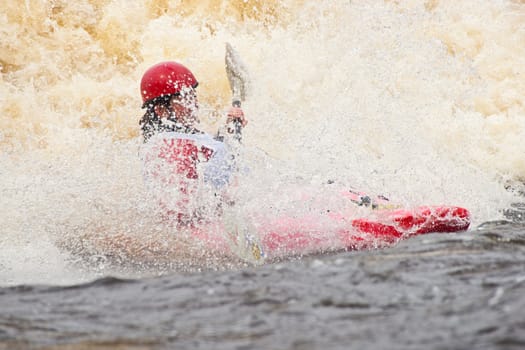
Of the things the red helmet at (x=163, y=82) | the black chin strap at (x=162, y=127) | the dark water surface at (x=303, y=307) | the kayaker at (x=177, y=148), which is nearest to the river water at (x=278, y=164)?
the dark water surface at (x=303, y=307)

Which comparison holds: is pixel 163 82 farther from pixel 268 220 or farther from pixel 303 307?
pixel 303 307

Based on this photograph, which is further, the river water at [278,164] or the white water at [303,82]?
the white water at [303,82]

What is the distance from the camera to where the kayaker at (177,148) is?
4160mm

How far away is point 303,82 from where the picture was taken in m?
7.66

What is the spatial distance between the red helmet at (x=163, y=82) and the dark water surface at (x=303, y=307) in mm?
1498

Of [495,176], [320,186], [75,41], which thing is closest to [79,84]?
[75,41]

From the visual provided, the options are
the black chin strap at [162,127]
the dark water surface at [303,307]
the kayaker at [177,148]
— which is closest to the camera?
the dark water surface at [303,307]

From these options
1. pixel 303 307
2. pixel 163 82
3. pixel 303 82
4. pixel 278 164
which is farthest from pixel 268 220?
pixel 303 82

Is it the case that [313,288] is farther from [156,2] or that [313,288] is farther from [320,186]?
[156,2]

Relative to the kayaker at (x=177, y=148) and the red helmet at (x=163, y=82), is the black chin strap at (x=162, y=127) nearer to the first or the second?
the kayaker at (x=177, y=148)

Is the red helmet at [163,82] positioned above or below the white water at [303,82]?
below

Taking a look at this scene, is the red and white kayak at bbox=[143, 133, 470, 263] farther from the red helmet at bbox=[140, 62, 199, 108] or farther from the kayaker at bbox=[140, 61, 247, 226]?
the red helmet at bbox=[140, 62, 199, 108]

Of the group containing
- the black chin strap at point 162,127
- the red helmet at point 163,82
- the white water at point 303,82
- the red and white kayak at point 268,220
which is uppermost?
the white water at point 303,82

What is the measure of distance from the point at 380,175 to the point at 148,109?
1.79m
